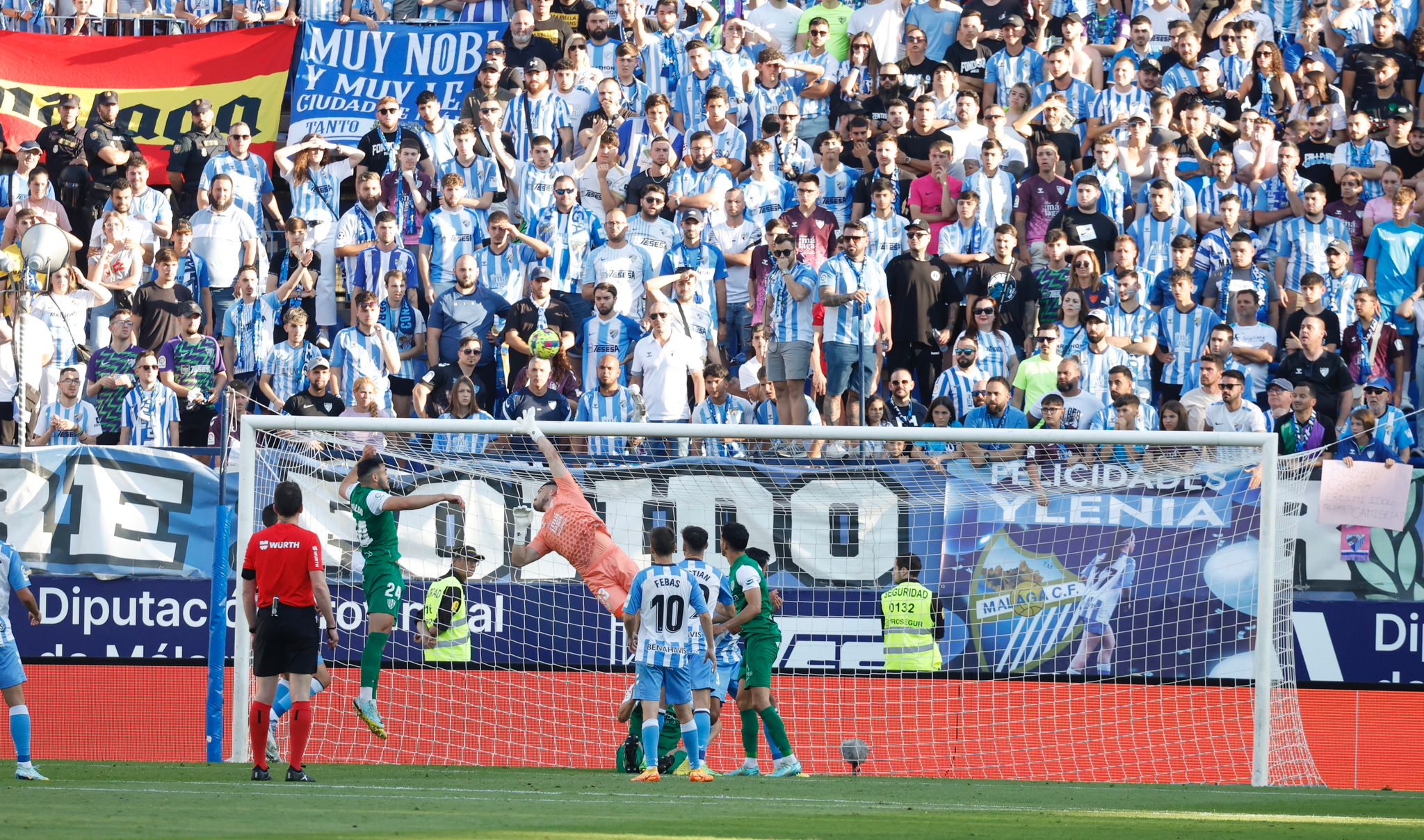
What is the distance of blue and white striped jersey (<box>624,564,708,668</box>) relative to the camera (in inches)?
434

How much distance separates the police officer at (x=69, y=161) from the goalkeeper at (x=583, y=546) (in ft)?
27.9

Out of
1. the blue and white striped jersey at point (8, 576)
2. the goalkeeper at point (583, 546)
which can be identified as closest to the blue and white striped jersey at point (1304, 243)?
the goalkeeper at point (583, 546)

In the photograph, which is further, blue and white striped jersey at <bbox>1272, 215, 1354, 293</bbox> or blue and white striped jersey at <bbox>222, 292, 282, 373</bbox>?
blue and white striped jersey at <bbox>1272, 215, 1354, 293</bbox>

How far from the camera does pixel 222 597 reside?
12.9 metres

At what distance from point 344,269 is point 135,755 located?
18.4ft

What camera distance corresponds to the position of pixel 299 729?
34.2 feet

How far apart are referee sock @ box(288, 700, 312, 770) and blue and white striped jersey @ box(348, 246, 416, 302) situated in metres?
7.32

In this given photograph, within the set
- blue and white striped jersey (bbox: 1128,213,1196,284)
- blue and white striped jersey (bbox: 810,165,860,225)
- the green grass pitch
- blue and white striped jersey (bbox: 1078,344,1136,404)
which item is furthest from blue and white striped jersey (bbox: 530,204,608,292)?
the green grass pitch

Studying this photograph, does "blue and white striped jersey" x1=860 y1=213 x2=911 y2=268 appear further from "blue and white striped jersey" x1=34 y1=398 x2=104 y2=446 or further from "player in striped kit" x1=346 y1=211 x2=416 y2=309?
"blue and white striped jersey" x1=34 y1=398 x2=104 y2=446

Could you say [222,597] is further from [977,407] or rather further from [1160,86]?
[1160,86]

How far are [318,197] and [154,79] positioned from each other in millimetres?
3330

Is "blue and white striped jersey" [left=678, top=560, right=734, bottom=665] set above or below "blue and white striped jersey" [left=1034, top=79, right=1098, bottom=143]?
below

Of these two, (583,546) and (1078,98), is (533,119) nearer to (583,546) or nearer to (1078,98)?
(1078,98)

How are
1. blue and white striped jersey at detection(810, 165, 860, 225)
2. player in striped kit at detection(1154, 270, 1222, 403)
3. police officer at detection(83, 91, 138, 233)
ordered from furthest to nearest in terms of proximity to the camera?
police officer at detection(83, 91, 138, 233) → blue and white striped jersey at detection(810, 165, 860, 225) → player in striped kit at detection(1154, 270, 1222, 403)
